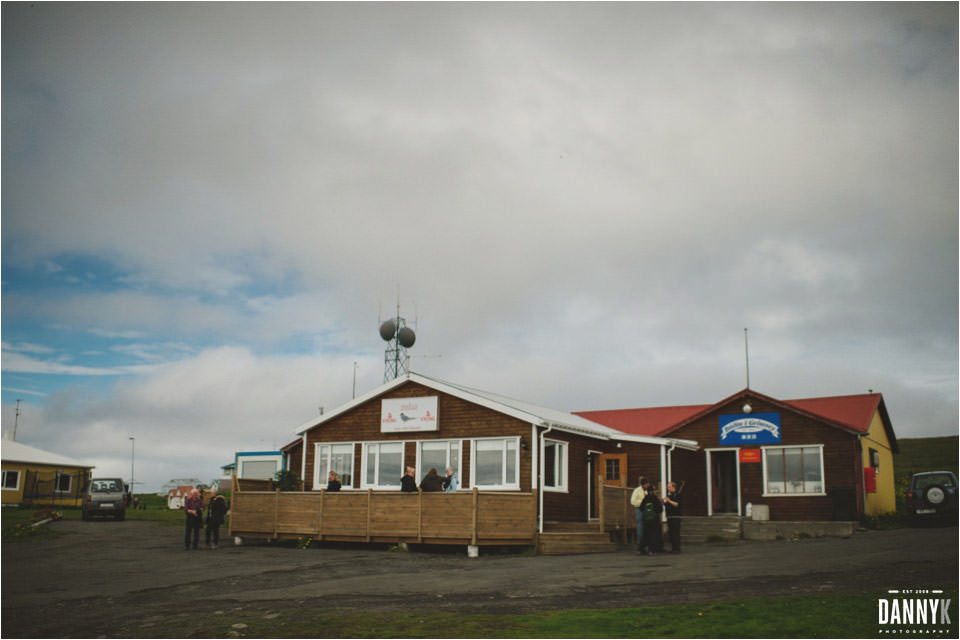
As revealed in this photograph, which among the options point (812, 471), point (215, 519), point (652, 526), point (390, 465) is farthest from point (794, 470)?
point (215, 519)

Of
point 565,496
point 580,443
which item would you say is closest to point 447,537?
point 565,496

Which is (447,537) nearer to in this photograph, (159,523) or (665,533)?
(665,533)

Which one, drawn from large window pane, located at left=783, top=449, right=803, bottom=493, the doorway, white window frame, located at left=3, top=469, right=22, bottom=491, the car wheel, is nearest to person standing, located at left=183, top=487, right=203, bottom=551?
the doorway

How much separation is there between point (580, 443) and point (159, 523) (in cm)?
1752

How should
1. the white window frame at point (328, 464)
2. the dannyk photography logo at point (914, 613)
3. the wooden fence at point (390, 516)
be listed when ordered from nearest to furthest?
the dannyk photography logo at point (914, 613) < the wooden fence at point (390, 516) < the white window frame at point (328, 464)

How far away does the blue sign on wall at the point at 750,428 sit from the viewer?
28.8 meters

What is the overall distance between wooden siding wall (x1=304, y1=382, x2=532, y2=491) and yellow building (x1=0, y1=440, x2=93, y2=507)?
23.4 metres

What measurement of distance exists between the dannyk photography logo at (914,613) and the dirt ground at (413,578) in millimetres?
839

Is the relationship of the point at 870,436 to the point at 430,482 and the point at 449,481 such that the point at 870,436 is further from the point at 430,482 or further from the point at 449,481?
the point at 430,482

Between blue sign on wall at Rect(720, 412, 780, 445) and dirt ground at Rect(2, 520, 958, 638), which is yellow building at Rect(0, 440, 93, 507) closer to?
dirt ground at Rect(2, 520, 958, 638)

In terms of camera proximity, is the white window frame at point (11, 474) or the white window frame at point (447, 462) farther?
the white window frame at point (11, 474)

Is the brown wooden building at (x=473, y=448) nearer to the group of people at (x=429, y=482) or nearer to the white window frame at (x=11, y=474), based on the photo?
the group of people at (x=429, y=482)

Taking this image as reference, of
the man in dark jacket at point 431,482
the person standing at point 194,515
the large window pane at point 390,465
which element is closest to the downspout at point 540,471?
the man in dark jacket at point 431,482

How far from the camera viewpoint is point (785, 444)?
28.5 metres
